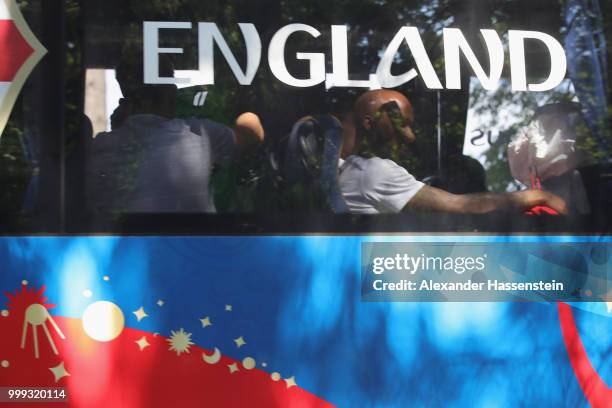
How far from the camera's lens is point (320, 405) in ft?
13.4

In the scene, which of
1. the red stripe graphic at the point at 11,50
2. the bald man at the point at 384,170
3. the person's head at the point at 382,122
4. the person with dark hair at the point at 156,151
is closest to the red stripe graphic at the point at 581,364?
the bald man at the point at 384,170

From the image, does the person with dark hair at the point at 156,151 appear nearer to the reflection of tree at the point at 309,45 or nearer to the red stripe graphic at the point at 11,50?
the reflection of tree at the point at 309,45

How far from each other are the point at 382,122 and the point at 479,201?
0.58 meters

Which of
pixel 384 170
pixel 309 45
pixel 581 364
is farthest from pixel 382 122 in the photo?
pixel 581 364

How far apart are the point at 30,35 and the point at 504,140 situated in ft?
7.17

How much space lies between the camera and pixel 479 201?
4180 mm

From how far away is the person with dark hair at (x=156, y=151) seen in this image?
4.01 metres

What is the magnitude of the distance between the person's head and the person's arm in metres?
0.26

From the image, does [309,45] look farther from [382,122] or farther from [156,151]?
[156,151]

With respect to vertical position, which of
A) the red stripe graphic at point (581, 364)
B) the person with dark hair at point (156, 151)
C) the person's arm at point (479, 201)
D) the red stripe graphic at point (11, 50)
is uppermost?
the red stripe graphic at point (11, 50)

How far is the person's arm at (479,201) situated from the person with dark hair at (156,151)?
0.79 meters

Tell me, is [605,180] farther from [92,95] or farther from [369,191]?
[92,95]

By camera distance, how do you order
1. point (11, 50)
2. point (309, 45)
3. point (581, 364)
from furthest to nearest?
point (581, 364) → point (309, 45) → point (11, 50)

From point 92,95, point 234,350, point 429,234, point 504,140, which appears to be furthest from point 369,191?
point 92,95
